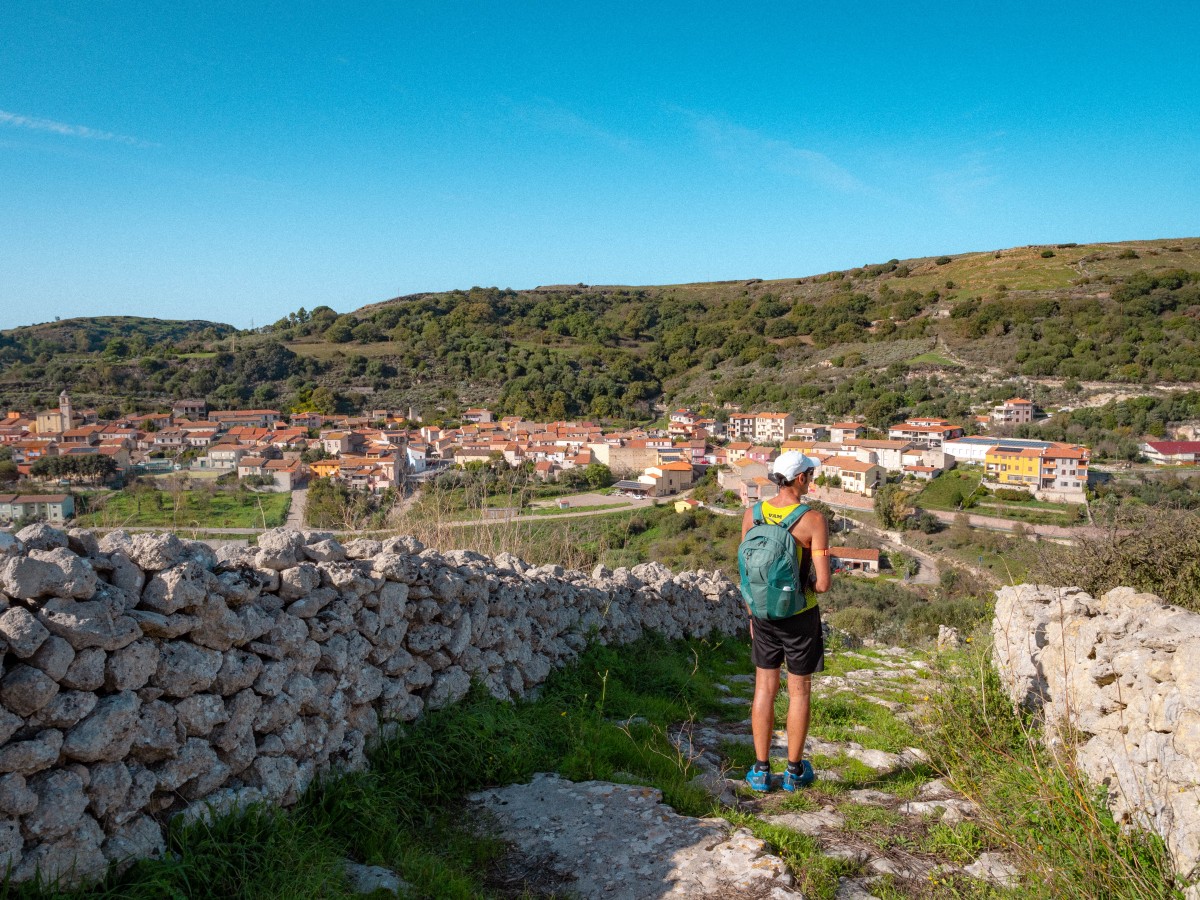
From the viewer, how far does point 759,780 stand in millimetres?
3869

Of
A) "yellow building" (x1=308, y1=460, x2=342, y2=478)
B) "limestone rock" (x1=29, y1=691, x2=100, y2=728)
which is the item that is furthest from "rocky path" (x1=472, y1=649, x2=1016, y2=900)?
"yellow building" (x1=308, y1=460, x2=342, y2=478)

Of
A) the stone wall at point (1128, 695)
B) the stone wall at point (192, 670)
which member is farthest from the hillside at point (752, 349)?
the stone wall at point (192, 670)

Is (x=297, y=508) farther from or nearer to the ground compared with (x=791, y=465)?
nearer to the ground

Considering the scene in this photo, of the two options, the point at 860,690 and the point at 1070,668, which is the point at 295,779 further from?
Result: the point at 860,690

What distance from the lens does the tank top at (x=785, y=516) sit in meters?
3.78

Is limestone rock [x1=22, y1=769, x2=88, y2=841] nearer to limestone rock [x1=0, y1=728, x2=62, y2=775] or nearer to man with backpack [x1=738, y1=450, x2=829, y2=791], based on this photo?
limestone rock [x1=0, y1=728, x2=62, y2=775]

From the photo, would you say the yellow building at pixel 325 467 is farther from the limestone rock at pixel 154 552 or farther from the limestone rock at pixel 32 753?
the limestone rock at pixel 32 753

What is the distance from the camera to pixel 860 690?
6496mm

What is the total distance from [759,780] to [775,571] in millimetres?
1156

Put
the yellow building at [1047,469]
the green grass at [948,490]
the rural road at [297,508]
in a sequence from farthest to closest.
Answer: the green grass at [948,490], the yellow building at [1047,469], the rural road at [297,508]

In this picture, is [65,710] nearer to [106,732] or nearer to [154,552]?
[106,732]

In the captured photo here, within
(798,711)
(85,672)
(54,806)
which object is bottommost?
(798,711)

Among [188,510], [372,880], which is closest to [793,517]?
[372,880]

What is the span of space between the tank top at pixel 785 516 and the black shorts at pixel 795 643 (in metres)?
0.20
